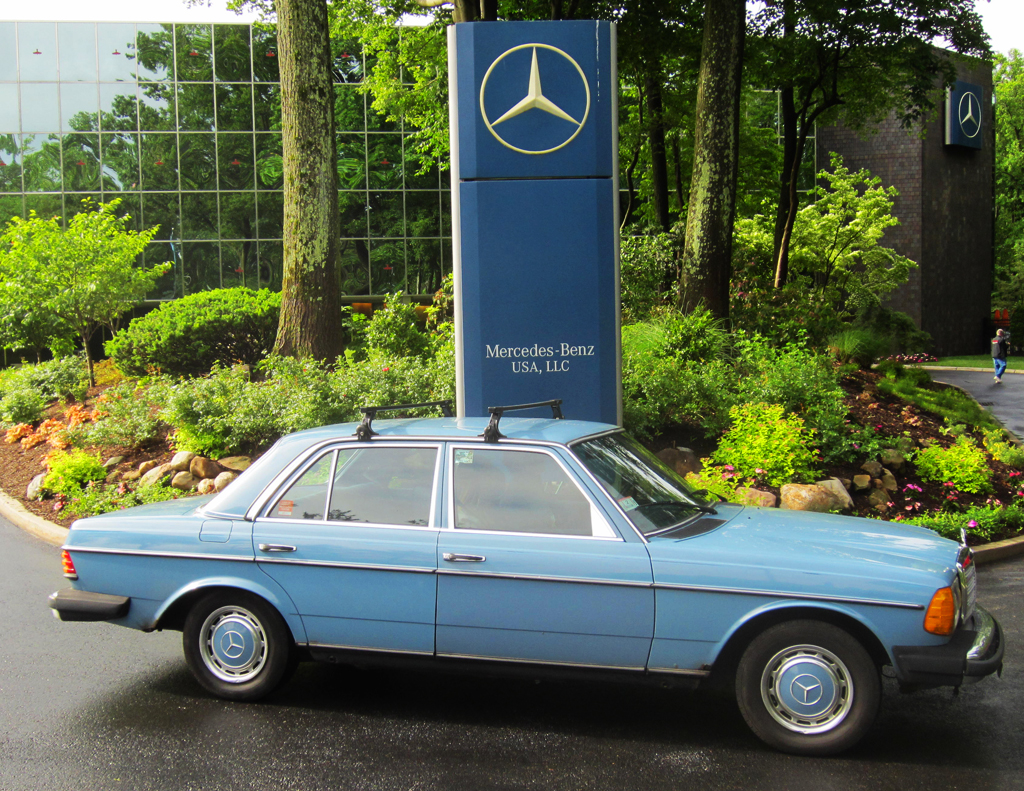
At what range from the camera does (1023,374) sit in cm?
2812

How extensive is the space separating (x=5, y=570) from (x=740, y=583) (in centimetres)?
693

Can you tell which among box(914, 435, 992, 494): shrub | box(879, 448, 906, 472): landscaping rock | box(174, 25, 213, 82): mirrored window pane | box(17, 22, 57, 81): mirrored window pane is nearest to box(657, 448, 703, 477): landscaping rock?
box(879, 448, 906, 472): landscaping rock

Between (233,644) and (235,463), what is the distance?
5.53 m

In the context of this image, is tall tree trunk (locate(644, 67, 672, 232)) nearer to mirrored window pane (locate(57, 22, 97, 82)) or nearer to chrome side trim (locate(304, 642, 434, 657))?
chrome side trim (locate(304, 642, 434, 657))

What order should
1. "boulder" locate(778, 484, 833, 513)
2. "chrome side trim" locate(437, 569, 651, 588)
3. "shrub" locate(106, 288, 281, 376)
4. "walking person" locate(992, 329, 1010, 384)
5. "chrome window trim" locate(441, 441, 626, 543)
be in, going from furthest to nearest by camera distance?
"walking person" locate(992, 329, 1010, 384) → "shrub" locate(106, 288, 281, 376) → "boulder" locate(778, 484, 833, 513) → "chrome window trim" locate(441, 441, 626, 543) → "chrome side trim" locate(437, 569, 651, 588)

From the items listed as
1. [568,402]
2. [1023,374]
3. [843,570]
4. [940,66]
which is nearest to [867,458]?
[568,402]

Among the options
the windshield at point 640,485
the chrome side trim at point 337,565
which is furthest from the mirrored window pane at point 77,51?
the windshield at point 640,485

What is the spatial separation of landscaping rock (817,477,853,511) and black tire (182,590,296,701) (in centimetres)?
576

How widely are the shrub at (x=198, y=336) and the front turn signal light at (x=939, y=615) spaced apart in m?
11.9

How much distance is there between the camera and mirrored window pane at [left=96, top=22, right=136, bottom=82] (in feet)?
103

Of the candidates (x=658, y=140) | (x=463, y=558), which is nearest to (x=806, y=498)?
(x=463, y=558)

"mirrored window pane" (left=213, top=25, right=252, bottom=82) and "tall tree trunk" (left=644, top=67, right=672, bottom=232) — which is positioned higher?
"mirrored window pane" (left=213, top=25, right=252, bottom=82)

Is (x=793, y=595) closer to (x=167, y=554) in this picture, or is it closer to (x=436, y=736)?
(x=436, y=736)

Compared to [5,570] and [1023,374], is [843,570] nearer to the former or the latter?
[5,570]
